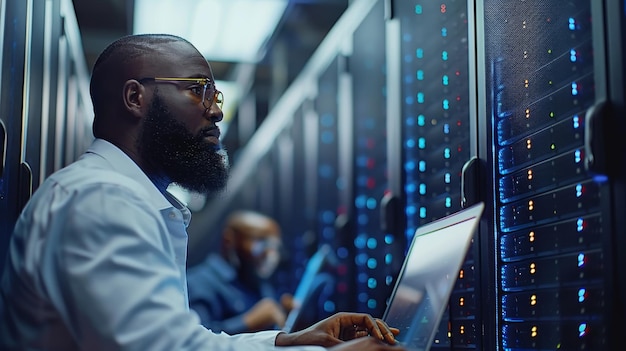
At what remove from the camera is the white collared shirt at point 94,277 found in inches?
56.3

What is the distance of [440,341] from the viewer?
2525mm

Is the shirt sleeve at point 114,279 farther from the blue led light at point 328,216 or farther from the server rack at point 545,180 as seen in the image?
the blue led light at point 328,216

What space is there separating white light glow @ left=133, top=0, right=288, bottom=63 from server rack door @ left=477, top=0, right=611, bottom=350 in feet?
8.73

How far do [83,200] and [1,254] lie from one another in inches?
33.5

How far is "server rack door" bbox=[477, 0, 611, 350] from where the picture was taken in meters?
1.65

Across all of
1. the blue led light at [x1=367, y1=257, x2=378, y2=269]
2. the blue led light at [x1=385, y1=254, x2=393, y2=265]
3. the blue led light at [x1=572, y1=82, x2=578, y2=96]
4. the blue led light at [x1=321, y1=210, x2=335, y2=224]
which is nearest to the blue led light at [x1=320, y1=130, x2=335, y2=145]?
the blue led light at [x1=321, y1=210, x2=335, y2=224]

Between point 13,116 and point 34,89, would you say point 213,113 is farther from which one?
point 34,89

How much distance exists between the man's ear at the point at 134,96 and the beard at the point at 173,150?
0.03 metres

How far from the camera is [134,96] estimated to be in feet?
6.58

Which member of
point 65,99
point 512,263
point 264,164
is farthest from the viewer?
point 264,164

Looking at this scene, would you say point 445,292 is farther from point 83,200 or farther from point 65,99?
point 65,99

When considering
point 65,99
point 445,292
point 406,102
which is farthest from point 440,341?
point 65,99

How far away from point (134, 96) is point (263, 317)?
2.83 meters

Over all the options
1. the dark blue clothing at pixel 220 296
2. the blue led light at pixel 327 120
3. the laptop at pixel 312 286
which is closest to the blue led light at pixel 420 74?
the laptop at pixel 312 286
